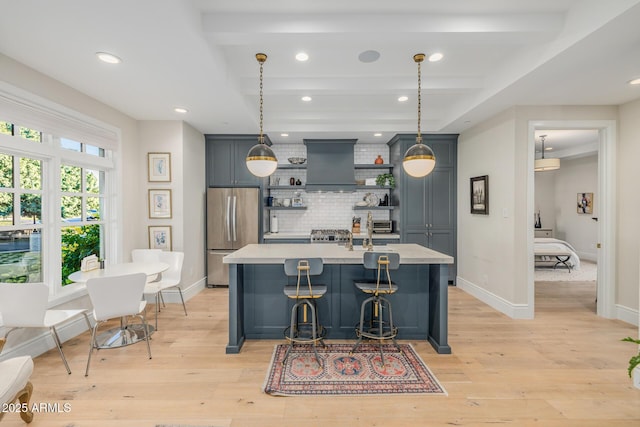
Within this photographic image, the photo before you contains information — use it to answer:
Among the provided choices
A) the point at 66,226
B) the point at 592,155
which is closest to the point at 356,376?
the point at 66,226

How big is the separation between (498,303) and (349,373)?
268 cm

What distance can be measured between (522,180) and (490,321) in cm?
180

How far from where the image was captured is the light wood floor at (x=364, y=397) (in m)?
1.98

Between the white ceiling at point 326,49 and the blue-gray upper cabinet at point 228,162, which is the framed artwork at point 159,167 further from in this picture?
the blue-gray upper cabinet at point 228,162

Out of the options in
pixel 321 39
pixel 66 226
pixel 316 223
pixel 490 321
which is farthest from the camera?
pixel 316 223

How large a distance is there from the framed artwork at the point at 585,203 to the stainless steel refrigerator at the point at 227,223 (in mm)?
8388

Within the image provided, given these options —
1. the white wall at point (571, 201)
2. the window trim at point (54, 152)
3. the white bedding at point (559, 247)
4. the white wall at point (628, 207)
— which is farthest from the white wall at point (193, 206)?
the white wall at point (571, 201)

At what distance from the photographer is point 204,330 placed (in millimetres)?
3395

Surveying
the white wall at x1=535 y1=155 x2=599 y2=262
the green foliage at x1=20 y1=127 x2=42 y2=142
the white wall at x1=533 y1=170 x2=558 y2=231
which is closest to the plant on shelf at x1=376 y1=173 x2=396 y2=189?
the green foliage at x1=20 y1=127 x2=42 y2=142

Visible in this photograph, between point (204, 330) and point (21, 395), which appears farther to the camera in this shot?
point (204, 330)

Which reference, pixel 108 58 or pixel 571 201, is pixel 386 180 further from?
pixel 571 201

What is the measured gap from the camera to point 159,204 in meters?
4.34

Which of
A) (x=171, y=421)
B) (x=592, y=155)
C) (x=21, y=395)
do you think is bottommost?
(x=171, y=421)

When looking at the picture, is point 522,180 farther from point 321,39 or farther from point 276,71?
point 276,71
